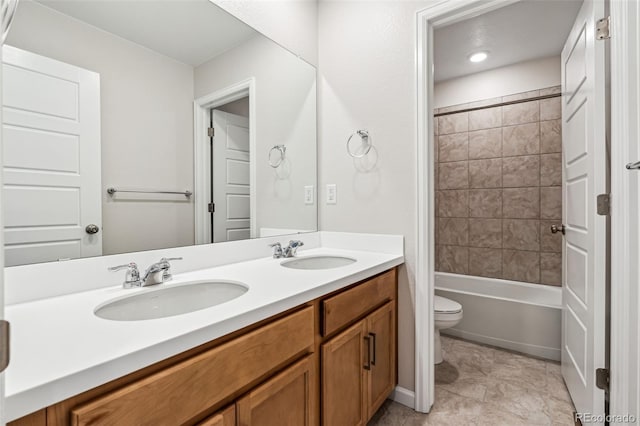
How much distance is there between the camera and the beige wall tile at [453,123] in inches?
120

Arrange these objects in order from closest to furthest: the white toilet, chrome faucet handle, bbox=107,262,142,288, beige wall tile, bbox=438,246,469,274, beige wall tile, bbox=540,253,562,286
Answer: chrome faucet handle, bbox=107,262,142,288 → the white toilet → beige wall tile, bbox=540,253,562,286 → beige wall tile, bbox=438,246,469,274

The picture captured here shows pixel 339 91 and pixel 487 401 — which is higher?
pixel 339 91

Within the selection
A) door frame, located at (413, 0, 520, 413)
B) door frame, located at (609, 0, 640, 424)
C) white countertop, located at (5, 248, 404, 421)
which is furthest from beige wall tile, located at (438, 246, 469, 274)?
white countertop, located at (5, 248, 404, 421)

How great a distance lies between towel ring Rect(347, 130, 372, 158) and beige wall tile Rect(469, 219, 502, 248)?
175cm

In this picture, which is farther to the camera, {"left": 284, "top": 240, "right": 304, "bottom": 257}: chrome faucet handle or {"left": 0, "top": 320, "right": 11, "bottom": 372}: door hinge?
{"left": 284, "top": 240, "right": 304, "bottom": 257}: chrome faucet handle

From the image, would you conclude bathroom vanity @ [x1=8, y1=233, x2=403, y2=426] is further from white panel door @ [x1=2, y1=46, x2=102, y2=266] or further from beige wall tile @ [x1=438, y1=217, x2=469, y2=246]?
beige wall tile @ [x1=438, y1=217, x2=469, y2=246]

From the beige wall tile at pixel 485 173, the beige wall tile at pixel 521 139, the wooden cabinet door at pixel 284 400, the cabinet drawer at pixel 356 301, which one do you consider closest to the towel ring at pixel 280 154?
the cabinet drawer at pixel 356 301

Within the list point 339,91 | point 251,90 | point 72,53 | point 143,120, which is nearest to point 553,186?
point 339,91

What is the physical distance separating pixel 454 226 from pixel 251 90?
237cm

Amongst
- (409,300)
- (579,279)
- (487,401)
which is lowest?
(487,401)

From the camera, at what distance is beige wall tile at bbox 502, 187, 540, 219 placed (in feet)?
8.90

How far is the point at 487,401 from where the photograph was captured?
1721mm

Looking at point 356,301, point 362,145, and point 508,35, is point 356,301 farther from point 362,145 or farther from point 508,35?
point 508,35

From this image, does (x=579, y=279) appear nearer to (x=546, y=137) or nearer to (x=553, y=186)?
(x=553, y=186)
